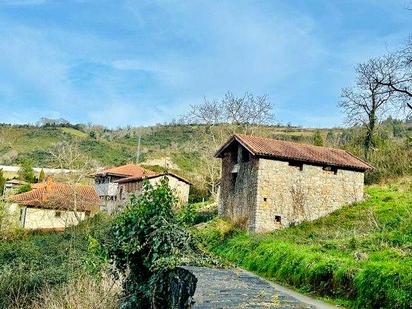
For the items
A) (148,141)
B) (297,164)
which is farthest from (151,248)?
(148,141)

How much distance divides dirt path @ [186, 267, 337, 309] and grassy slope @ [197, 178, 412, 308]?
16.1ft

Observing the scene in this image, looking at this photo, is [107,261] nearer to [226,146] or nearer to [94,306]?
[94,306]

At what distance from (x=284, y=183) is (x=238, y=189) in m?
3.06

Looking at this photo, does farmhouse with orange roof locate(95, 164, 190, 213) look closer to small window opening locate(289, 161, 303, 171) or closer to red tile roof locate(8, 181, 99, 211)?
red tile roof locate(8, 181, 99, 211)

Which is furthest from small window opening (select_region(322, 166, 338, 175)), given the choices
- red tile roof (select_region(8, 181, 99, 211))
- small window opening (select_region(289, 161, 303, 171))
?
red tile roof (select_region(8, 181, 99, 211))

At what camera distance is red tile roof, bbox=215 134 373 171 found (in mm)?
27125

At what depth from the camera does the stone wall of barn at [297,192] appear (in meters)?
26.7

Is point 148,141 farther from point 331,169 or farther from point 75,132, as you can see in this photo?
point 331,169

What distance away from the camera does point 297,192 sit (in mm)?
27500

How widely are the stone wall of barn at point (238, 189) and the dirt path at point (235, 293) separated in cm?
2006

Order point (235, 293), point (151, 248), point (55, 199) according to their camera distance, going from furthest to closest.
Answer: point (55, 199), point (151, 248), point (235, 293)

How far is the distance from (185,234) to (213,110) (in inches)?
1620

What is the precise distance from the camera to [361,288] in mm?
11648

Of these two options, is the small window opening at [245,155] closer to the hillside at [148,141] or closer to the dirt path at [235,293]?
the hillside at [148,141]
